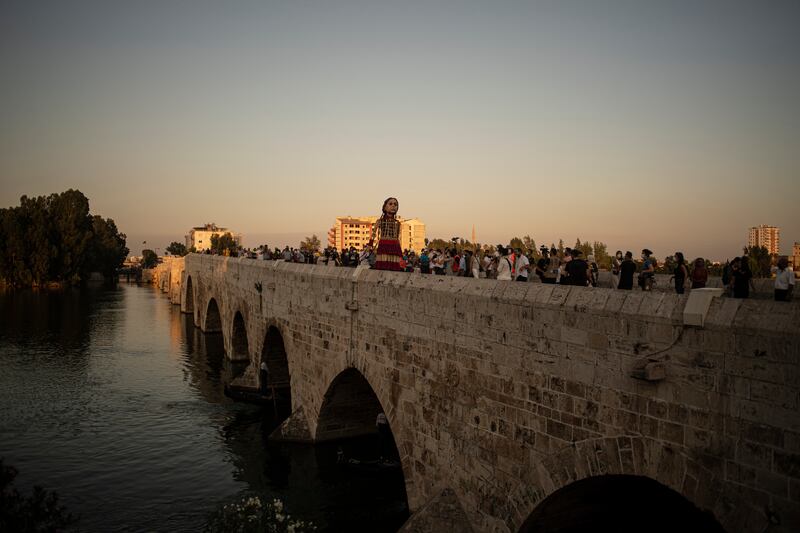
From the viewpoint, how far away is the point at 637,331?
6.31m

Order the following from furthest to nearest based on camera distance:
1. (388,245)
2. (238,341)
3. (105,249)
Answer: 1. (105,249)
2. (238,341)
3. (388,245)

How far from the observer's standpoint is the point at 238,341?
29.7 m

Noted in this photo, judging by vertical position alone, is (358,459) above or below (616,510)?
below

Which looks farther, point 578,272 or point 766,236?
point 766,236

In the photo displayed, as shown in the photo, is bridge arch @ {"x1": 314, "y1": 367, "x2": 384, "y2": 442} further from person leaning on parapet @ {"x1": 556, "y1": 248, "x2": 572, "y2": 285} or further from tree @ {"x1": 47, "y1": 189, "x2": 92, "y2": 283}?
tree @ {"x1": 47, "y1": 189, "x2": 92, "y2": 283}

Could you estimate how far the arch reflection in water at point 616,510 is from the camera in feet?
24.5

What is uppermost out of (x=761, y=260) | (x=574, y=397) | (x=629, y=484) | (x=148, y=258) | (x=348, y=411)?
(x=148, y=258)

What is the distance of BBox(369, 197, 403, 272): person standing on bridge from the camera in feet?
43.5

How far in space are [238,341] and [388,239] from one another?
18.6 m

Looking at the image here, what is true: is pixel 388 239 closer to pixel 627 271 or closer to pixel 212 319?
pixel 627 271

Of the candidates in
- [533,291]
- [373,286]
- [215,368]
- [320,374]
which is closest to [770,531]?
[533,291]

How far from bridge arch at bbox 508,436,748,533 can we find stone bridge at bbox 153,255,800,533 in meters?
0.02

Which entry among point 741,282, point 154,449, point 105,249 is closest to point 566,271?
point 741,282

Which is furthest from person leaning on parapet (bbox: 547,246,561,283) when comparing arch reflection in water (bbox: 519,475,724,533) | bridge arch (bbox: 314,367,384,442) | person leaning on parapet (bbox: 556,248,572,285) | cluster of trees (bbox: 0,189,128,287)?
cluster of trees (bbox: 0,189,128,287)
